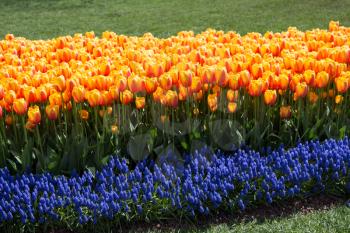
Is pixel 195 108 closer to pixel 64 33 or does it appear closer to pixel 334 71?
pixel 334 71

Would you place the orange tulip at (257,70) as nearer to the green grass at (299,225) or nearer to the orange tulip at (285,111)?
the orange tulip at (285,111)

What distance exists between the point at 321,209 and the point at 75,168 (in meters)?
1.64

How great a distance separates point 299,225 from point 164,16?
1017 cm

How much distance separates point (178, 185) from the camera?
3713 millimetres

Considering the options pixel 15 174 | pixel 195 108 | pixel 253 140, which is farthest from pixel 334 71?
pixel 15 174

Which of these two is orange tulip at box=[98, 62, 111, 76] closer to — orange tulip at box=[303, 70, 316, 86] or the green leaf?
orange tulip at box=[303, 70, 316, 86]

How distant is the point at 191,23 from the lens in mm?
12422

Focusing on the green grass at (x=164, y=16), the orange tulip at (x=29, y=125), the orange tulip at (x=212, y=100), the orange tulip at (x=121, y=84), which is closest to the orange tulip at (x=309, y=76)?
the orange tulip at (x=212, y=100)

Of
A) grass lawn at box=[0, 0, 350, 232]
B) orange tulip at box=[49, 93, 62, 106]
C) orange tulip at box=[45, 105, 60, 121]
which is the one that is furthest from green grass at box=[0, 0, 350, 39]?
orange tulip at box=[45, 105, 60, 121]

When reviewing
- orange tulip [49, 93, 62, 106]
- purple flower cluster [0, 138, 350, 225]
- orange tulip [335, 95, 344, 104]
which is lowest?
purple flower cluster [0, 138, 350, 225]

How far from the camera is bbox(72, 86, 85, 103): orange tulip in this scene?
3.80 meters

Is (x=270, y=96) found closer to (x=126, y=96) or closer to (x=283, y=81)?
(x=283, y=81)

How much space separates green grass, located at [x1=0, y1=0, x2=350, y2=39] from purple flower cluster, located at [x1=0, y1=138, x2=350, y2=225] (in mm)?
7434

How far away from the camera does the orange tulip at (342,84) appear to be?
4070 mm
